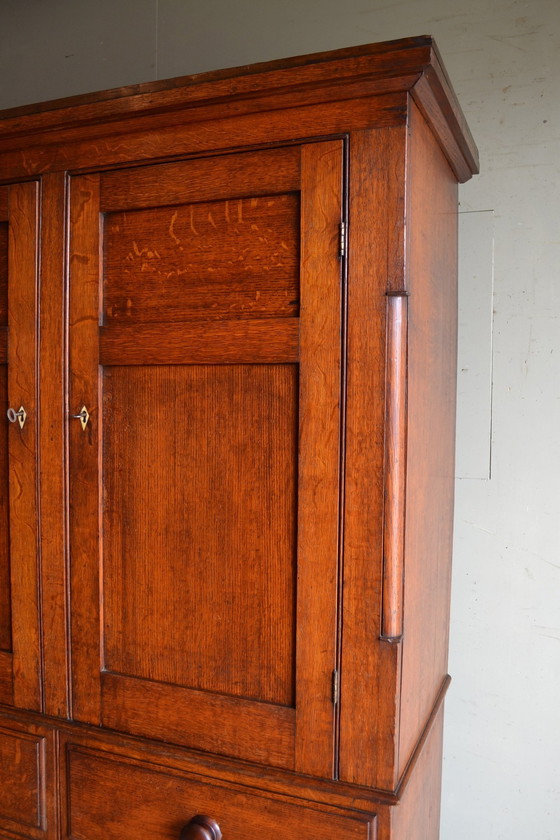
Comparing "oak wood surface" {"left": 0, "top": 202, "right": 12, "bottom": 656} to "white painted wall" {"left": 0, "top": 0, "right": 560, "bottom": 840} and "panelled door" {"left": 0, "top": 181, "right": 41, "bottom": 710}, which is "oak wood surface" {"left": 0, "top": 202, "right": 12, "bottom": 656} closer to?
"panelled door" {"left": 0, "top": 181, "right": 41, "bottom": 710}

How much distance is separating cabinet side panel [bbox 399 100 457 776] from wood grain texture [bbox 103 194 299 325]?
21 cm

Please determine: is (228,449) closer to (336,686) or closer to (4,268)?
(336,686)

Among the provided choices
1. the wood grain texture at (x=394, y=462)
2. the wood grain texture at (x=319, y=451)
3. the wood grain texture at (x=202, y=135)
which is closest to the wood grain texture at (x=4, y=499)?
the wood grain texture at (x=202, y=135)

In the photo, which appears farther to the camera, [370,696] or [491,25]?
[491,25]

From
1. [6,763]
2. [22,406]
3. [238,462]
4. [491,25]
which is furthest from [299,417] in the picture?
[491,25]

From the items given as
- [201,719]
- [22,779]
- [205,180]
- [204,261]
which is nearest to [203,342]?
[204,261]

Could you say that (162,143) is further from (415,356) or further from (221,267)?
(415,356)

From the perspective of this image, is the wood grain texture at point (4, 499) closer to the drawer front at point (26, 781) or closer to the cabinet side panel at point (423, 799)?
the drawer front at point (26, 781)

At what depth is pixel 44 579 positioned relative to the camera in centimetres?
140

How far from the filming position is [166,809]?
1.30 m

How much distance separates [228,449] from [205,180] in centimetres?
47

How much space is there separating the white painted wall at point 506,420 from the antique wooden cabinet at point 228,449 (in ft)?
0.58

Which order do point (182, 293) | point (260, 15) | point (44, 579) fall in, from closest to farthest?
1. point (182, 293)
2. point (44, 579)
3. point (260, 15)

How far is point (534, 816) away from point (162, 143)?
163 cm
